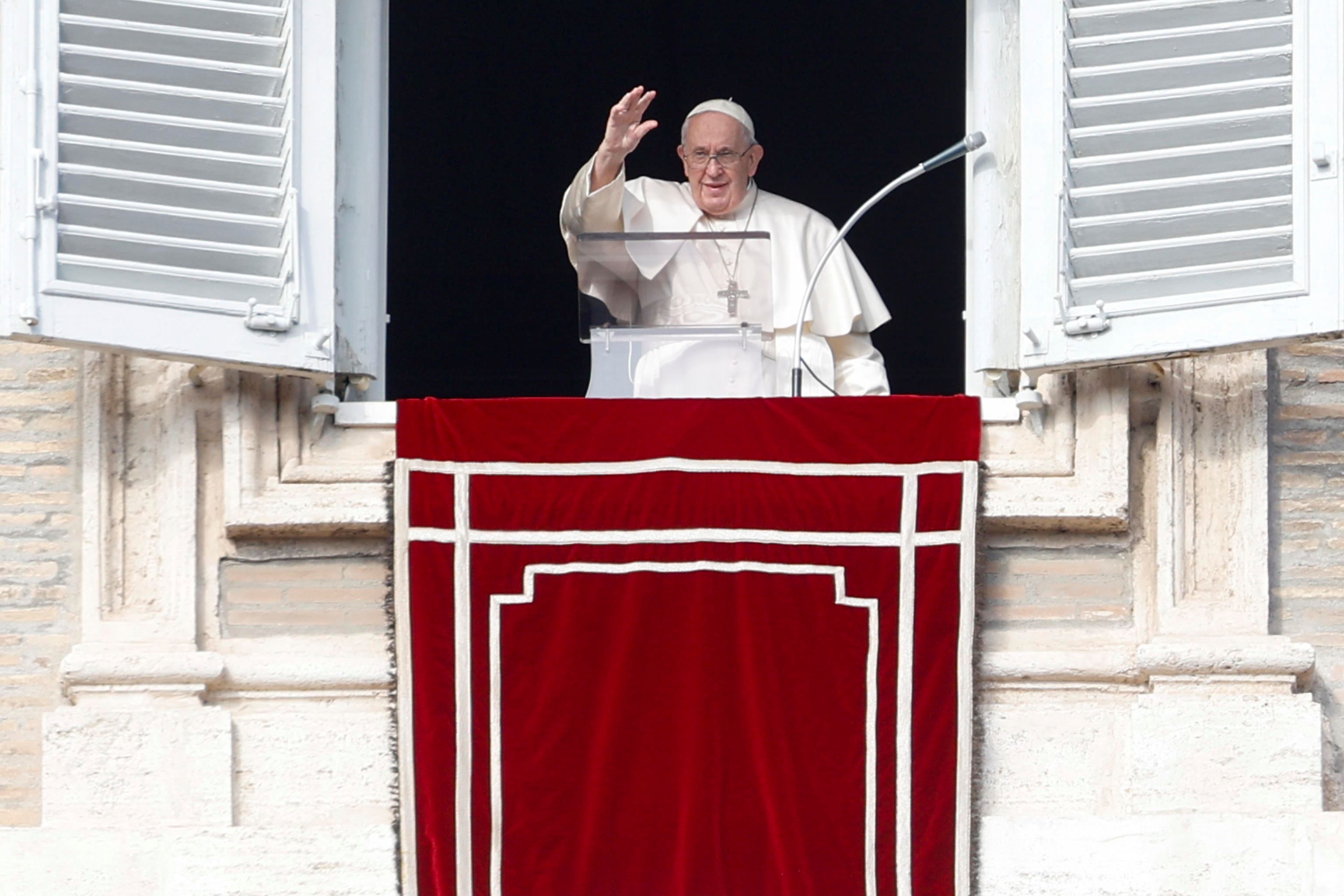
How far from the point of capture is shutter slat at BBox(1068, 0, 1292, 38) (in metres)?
6.11

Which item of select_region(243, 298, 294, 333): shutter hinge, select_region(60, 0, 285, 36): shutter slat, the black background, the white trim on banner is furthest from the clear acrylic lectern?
the black background

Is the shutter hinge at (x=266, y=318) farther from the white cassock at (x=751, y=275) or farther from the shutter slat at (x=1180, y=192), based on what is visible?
the shutter slat at (x=1180, y=192)

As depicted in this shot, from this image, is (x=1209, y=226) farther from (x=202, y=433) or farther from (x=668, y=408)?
(x=202, y=433)

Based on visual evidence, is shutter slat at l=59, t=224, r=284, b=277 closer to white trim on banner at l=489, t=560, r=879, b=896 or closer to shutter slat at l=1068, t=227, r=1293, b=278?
white trim on banner at l=489, t=560, r=879, b=896

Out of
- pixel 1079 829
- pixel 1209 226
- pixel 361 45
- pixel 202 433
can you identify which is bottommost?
pixel 1079 829

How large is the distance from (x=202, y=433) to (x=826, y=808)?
1671 mm

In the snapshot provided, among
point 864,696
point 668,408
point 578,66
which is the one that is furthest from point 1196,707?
point 578,66

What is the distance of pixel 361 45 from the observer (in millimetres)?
6500

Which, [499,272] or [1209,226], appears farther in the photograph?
[499,272]

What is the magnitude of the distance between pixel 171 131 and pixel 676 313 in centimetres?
131

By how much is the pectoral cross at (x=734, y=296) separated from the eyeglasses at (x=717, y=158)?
787mm

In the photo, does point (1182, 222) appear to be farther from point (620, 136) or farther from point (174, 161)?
point (174, 161)

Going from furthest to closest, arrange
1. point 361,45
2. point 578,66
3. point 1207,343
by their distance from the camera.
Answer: point 578,66
point 361,45
point 1207,343

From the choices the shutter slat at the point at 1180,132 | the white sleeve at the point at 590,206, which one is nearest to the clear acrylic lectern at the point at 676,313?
the white sleeve at the point at 590,206
